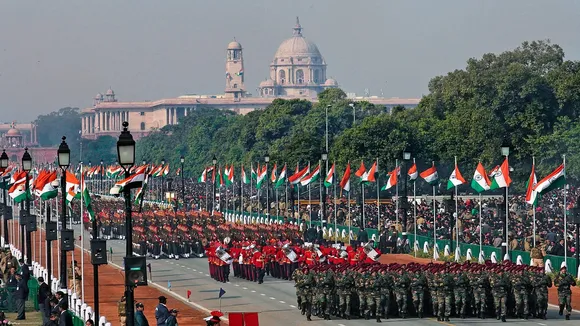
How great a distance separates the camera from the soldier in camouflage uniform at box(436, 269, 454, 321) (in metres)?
39.2

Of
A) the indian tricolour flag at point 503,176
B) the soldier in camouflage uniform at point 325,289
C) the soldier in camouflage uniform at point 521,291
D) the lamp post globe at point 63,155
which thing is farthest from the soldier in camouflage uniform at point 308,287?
the indian tricolour flag at point 503,176

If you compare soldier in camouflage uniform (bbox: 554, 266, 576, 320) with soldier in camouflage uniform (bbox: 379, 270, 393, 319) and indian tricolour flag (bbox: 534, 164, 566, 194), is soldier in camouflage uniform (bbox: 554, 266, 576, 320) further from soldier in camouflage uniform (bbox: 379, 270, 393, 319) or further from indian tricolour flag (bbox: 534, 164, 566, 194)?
indian tricolour flag (bbox: 534, 164, 566, 194)

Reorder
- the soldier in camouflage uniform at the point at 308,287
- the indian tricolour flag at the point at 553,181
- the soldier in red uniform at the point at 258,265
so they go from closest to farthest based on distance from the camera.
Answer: the soldier in camouflage uniform at the point at 308,287 → the indian tricolour flag at the point at 553,181 → the soldier in red uniform at the point at 258,265

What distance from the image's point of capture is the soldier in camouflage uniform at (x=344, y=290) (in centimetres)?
4012

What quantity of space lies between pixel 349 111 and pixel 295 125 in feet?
15.8

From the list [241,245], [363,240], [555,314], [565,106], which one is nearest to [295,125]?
[565,106]

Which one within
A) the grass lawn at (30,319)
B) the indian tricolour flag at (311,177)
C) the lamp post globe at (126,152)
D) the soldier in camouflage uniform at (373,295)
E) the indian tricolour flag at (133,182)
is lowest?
the grass lawn at (30,319)

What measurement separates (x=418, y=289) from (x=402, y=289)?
384mm

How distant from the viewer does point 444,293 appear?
39.4 meters

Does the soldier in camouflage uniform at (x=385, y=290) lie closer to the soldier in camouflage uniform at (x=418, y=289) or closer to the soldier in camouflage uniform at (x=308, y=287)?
the soldier in camouflage uniform at (x=418, y=289)

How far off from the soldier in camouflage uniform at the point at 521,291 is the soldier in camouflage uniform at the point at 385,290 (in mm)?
2957

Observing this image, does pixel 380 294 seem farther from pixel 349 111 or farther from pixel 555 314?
pixel 349 111

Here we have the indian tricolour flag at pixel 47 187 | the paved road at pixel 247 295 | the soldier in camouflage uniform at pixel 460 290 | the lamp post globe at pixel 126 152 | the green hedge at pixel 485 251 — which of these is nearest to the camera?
the lamp post globe at pixel 126 152

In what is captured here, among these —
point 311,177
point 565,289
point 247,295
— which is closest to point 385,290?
point 565,289
